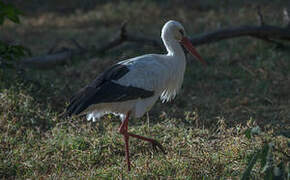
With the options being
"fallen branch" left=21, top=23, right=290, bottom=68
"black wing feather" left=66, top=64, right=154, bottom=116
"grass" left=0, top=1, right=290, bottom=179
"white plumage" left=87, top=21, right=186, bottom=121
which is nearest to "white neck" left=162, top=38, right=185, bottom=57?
"white plumage" left=87, top=21, right=186, bottom=121

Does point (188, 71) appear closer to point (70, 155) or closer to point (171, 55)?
point (171, 55)

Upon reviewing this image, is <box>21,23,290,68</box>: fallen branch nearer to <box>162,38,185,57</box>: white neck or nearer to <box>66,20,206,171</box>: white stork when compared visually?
<box>162,38,185,57</box>: white neck

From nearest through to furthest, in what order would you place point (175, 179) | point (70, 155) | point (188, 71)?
point (175, 179), point (70, 155), point (188, 71)

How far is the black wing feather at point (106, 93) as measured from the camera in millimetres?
4555

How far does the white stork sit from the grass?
13.3 inches

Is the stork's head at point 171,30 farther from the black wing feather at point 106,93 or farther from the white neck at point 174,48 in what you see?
the black wing feather at point 106,93

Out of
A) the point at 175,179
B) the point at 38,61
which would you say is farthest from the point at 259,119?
the point at 38,61

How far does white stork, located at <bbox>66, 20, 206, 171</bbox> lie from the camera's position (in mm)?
4609

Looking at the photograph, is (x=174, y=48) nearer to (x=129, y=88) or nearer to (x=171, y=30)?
(x=171, y=30)

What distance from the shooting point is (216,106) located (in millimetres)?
6266

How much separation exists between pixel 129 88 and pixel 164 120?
3.67 ft

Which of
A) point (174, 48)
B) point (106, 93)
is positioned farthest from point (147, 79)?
point (174, 48)

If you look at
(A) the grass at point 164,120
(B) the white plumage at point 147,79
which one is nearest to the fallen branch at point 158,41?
(A) the grass at point 164,120

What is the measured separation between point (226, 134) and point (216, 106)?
1.42 metres
